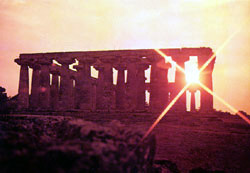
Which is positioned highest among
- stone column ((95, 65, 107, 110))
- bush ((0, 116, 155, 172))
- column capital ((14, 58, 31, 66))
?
column capital ((14, 58, 31, 66))

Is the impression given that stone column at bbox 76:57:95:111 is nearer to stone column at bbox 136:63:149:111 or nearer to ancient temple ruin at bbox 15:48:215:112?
ancient temple ruin at bbox 15:48:215:112

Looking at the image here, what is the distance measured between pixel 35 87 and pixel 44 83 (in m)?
1.43

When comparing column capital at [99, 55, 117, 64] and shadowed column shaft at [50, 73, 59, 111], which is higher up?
column capital at [99, 55, 117, 64]

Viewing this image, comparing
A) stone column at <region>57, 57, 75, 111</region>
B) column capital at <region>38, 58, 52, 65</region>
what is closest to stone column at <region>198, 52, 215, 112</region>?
stone column at <region>57, 57, 75, 111</region>

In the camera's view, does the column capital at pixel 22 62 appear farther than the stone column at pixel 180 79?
Yes

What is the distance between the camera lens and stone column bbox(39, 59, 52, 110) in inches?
1047

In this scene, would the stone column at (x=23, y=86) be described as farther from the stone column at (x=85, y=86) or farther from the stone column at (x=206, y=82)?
the stone column at (x=206, y=82)

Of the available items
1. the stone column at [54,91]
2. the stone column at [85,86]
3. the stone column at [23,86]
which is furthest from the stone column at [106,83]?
the stone column at [23,86]

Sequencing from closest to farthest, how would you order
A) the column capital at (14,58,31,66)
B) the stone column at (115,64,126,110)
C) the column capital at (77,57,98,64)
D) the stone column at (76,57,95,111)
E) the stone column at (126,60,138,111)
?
1. the stone column at (126,60,138,111)
2. the stone column at (76,57,95,111)
3. the column capital at (77,57,98,64)
4. the stone column at (115,64,126,110)
5. the column capital at (14,58,31,66)

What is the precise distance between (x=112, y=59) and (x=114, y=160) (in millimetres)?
22625

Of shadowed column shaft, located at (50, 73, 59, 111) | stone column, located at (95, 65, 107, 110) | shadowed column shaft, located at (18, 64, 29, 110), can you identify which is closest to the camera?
stone column, located at (95, 65, 107, 110)

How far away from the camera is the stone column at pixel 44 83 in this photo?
26.6 metres

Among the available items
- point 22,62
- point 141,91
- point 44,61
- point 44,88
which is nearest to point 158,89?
point 141,91

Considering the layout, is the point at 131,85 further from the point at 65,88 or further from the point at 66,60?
the point at 66,60
